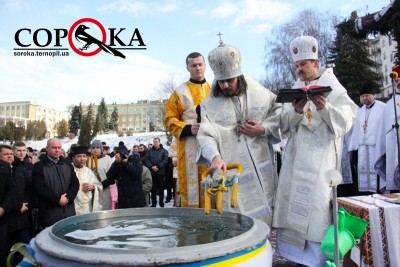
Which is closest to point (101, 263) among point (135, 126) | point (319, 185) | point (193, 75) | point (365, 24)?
point (319, 185)

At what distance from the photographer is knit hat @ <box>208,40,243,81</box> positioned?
10.4 feet

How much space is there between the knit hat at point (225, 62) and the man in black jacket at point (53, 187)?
318cm

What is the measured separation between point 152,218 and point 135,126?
11750 cm

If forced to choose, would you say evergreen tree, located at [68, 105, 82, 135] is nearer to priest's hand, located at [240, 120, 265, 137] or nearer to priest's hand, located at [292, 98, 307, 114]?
priest's hand, located at [240, 120, 265, 137]

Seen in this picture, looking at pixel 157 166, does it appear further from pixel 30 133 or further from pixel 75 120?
pixel 75 120

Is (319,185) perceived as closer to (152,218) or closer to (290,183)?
(290,183)

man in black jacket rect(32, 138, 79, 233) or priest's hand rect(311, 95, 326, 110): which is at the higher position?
priest's hand rect(311, 95, 326, 110)

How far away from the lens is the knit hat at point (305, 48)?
131 inches

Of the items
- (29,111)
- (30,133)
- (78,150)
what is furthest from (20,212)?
(29,111)

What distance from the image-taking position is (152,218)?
2539 mm

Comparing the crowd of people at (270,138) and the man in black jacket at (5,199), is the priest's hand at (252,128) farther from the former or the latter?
the man in black jacket at (5,199)

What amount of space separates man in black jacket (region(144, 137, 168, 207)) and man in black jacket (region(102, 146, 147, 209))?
3890mm

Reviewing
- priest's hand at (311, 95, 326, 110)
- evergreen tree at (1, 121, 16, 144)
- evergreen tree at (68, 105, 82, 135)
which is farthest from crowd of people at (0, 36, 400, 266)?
evergreen tree at (68, 105, 82, 135)

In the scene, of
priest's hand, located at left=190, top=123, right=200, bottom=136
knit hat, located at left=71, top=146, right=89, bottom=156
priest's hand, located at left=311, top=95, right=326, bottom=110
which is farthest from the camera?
knit hat, located at left=71, top=146, right=89, bottom=156
